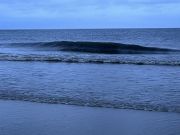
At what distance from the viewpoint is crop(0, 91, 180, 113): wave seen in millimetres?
9840

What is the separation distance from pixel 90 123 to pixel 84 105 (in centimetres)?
173

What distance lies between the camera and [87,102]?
10.6 metres

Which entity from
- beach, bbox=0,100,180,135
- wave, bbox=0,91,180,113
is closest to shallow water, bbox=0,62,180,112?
wave, bbox=0,91,180,113

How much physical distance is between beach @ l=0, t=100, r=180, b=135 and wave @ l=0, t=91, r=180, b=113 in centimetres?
34

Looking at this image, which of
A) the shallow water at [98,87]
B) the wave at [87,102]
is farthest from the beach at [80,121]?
the shallow water at [98,87]

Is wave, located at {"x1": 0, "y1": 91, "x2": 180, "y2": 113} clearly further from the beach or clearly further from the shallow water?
the beach

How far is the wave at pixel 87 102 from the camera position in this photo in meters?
9.84

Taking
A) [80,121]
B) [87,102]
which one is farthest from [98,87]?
[80,121]

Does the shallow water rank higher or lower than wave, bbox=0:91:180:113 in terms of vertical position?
higher

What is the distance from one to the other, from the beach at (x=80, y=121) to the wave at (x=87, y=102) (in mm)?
343

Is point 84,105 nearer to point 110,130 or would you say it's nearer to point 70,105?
point 70,105

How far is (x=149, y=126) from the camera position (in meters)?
8.22

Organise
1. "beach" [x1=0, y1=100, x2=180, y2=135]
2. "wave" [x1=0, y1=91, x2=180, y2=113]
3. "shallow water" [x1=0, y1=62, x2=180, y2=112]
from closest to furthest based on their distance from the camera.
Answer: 1. "beach" [x1=0, y1=100, x2=180, y2=135]
2. "wave" [x1=0, y1=91, x2=180, y2=113]
3. "shallow water" [x1=0, y1=62, x2=180, y2=112]

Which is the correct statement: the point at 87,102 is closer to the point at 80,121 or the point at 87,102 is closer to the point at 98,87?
the point at 80,121
